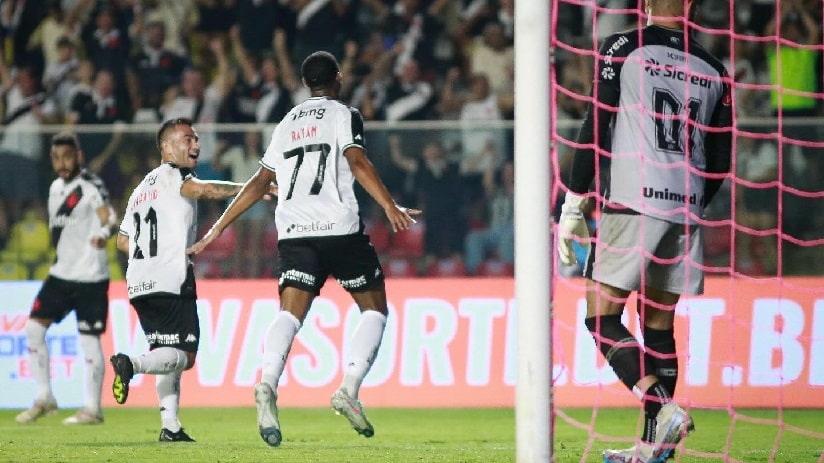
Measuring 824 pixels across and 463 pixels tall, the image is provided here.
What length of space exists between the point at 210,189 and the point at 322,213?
3.38 feet

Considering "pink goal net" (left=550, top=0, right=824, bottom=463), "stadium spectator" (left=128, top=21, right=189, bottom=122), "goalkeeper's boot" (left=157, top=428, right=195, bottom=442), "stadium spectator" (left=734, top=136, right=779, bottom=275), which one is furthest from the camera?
"stadium spectator" (left=128, top=21, right=189, bottom=122)

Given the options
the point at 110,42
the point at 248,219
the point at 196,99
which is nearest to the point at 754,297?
the point at 248,219

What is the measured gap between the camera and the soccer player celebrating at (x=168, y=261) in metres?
7.82

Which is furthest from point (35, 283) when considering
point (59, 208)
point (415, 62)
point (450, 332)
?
point (415, 62)

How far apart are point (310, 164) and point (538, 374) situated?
8.06 ft

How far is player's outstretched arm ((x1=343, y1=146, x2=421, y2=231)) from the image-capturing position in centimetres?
669

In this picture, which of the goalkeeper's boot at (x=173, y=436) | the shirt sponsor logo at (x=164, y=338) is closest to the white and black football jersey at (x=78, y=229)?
the shirt sponsor logo at (x=164, y=338)

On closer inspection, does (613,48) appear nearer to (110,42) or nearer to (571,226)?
(571,226)

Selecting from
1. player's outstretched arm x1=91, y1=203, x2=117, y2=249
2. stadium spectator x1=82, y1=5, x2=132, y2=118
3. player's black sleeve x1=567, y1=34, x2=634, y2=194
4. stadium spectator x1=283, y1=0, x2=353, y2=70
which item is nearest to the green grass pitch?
player's black sleeve x1=567, y1=34, x2=634, y2=194

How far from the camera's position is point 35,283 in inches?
448

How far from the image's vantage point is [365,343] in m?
6.93

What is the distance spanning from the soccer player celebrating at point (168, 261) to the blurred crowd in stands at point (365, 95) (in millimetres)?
3442

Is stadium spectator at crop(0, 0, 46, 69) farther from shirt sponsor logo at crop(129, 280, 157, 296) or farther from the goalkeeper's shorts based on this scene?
the goalkeeper's shorts

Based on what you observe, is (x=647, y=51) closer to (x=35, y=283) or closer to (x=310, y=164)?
(x=310, y=164)
